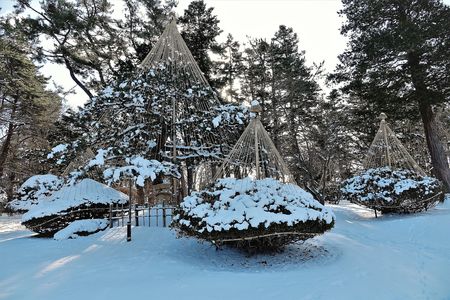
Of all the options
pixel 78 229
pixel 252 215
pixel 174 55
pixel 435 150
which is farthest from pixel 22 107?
pixel 435 150

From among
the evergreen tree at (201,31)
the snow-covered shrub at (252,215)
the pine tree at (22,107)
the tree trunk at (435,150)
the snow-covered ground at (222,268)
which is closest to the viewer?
the snow-covered ground at (222,268)

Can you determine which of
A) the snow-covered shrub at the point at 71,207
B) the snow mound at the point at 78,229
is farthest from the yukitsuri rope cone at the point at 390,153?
the snow mound at the point at 78,229

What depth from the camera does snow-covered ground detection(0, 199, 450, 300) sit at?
3.73m

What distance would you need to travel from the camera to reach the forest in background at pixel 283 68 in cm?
1223

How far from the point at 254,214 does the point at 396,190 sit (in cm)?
601

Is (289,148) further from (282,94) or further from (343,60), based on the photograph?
(343,60)

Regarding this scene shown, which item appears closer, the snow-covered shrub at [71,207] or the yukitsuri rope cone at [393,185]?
the snow-covered shrub at [71,207]

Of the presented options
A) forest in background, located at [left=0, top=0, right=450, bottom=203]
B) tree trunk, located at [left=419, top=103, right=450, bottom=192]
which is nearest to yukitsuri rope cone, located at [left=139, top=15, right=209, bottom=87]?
forest in background, located at [left=0, top=0, right=450, bottom=203]

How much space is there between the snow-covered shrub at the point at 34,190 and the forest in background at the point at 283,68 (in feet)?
5.93

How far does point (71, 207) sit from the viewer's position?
26.8ft

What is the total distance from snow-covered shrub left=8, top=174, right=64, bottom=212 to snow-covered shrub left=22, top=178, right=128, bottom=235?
4.23 meters

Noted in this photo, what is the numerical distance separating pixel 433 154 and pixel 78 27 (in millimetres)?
16189

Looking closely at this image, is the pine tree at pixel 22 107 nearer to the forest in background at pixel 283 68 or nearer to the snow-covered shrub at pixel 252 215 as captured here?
the forest in background at pixel 283 68

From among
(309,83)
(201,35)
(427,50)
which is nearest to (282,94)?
(309,83)
